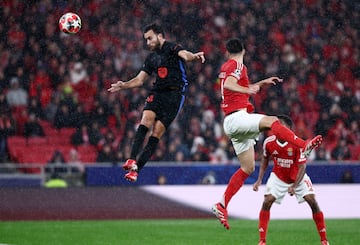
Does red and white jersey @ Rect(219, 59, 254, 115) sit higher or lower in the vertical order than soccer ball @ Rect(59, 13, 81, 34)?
lower

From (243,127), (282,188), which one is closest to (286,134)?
(243,127)

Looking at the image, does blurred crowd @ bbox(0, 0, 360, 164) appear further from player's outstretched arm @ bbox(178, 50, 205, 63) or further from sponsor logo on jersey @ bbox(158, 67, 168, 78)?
player's outstretched arm @ bbox(178, 50, 205, 63)

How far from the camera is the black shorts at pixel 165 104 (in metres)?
10.9

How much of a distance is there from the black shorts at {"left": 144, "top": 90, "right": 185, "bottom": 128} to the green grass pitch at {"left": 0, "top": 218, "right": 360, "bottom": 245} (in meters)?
1.69

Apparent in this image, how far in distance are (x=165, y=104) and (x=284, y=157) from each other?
1.66 m

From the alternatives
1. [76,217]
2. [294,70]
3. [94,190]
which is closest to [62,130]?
[94,190]

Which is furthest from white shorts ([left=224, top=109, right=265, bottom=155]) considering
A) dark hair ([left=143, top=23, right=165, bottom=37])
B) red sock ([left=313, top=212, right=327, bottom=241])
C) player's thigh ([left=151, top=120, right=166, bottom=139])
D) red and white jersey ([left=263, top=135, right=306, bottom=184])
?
dark hair ([left=143, top=23, right=165, bottom=37])

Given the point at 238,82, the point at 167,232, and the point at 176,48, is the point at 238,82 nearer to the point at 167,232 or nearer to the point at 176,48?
the point at 176,48

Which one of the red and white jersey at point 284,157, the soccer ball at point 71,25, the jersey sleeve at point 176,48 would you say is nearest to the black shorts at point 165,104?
the jersey sleeve at point 176,48

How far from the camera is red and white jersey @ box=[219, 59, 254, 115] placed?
971cm

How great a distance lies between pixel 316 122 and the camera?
2180 cm

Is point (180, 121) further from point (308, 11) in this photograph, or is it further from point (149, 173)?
Answer: point (308, 11)

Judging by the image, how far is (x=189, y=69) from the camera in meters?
22.2

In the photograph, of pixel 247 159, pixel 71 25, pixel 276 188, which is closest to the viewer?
pixel 247 159
